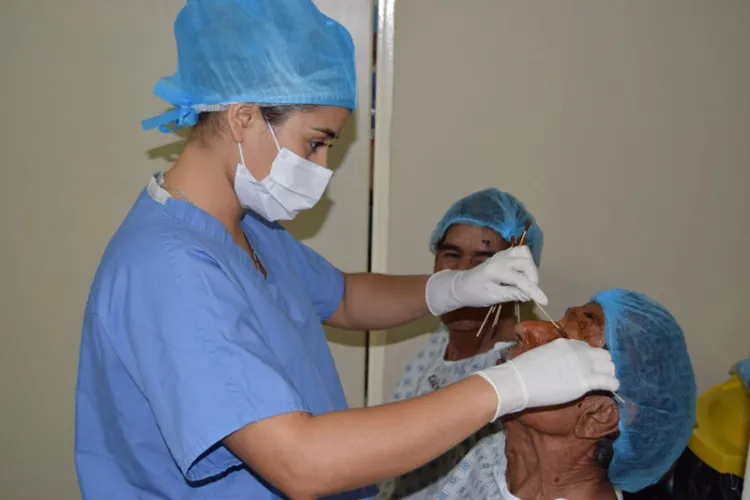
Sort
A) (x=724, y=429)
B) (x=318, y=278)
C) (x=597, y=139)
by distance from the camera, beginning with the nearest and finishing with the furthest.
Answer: (x=318, y=278)
(x=724, y=429)
(x=597, y=139)

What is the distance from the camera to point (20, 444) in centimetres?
231

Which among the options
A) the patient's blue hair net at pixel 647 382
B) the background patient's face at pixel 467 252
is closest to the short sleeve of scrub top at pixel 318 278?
the background patient's face at pixel 467 252

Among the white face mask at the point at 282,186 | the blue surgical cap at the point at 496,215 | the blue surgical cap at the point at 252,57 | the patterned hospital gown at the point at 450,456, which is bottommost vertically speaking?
the patterned hospital gown at the point at 450,456

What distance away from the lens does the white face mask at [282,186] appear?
125cm

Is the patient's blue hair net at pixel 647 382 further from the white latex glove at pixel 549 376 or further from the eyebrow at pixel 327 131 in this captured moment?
the eyebrow at pixel 327 131

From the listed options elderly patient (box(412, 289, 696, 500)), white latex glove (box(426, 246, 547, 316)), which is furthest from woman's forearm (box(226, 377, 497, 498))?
white latex glove (box(426, 246, 547, 316))

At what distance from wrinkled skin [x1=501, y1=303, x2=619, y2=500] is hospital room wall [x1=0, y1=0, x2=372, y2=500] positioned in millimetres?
998

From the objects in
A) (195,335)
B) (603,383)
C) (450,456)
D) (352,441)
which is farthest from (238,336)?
(450,456)

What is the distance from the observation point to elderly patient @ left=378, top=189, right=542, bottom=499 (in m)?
1.83

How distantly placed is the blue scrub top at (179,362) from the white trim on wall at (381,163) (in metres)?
0.84

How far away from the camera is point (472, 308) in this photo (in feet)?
6.22

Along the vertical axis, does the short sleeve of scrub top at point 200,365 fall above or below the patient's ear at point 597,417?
above

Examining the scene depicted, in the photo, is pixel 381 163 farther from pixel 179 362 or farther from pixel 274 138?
pixel 179 362

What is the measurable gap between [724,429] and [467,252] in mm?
809
